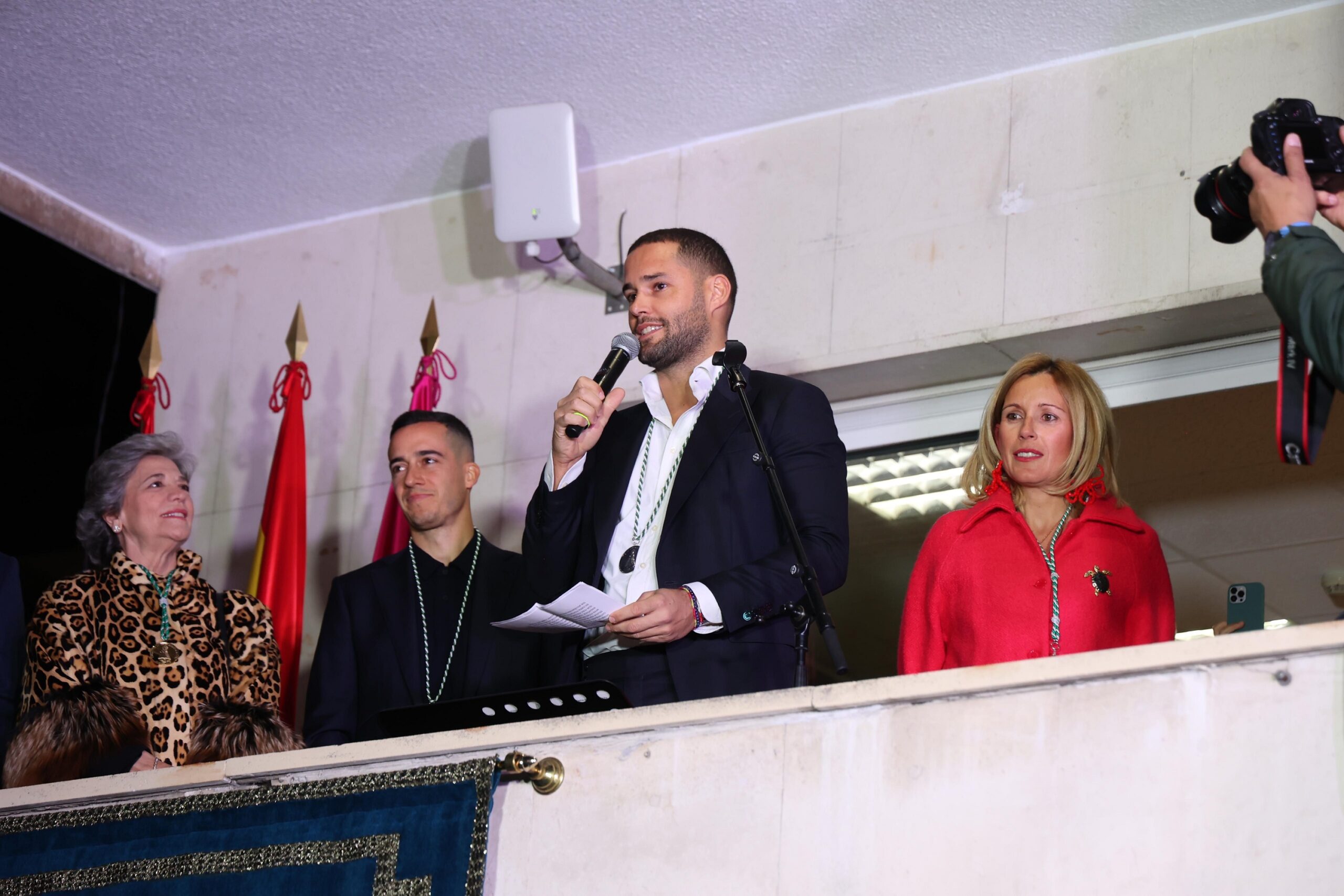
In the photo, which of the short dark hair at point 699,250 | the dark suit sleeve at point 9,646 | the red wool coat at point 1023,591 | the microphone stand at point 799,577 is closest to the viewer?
the microphone stand at point 799,577

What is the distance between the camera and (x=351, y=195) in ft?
17.2

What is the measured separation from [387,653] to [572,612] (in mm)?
1047


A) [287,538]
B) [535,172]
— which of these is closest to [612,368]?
[535,172]

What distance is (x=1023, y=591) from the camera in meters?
2.92

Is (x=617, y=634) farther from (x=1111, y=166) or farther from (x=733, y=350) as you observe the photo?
(x=1111, y=166)

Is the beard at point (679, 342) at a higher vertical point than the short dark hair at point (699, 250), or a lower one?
lower

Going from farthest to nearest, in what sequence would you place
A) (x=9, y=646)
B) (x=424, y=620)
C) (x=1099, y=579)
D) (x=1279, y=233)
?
(x=424, y=620)
(x=9, y=646)
(x=1099, y=579)
(x=1279, y=233)

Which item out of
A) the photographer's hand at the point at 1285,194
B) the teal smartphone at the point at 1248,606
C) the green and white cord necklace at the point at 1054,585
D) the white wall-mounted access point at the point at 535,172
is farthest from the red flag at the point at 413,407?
the photographer's hand at the point at 1285,194

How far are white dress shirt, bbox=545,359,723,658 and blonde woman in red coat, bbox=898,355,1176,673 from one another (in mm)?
506

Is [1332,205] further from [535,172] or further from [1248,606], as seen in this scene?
[535,172]

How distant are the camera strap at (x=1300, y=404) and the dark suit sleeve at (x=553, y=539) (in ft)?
4.37

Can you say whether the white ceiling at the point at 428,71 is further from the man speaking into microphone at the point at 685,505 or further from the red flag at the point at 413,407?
the man speaking into microphone at the point at 685,505

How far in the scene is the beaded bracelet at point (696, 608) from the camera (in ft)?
8.76

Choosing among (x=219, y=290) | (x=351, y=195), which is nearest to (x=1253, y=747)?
(x=351, y=195)
